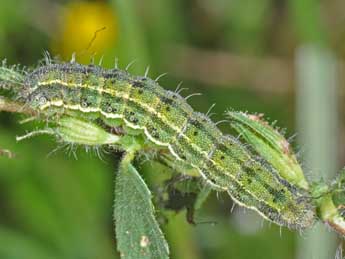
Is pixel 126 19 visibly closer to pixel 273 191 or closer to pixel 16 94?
pixel 16 94

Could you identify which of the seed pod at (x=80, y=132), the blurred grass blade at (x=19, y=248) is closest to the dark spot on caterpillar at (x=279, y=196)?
the seed pod at (x=80, y=132)

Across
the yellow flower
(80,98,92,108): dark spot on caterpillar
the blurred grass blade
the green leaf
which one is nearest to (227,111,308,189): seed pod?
the green leaf

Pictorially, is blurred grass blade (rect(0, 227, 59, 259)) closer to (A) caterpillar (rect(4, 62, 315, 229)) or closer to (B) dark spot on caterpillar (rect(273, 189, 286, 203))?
(A) caterpillar (rect(4, 62, 315, 229))

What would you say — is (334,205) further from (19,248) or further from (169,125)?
(19,248)

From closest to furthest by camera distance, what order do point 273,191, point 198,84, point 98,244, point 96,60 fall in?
point 273,191
point 98,244
point 96,60
point 198,84

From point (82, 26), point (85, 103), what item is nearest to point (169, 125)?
point (85, 103)

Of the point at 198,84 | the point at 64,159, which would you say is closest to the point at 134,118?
the point at 64,159
